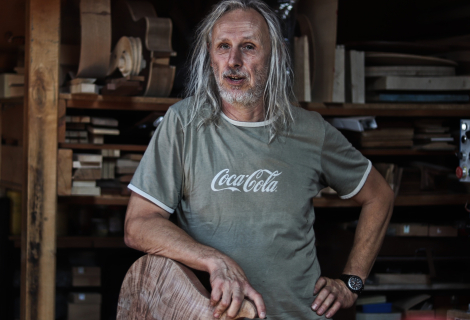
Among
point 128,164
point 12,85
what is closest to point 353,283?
point 128,164

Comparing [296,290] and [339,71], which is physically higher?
[339,71]

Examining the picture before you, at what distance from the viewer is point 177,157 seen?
183cm

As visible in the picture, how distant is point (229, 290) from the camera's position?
140 centimetres

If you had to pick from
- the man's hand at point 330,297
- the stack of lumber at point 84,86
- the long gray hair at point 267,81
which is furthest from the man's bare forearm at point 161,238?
the stack of lumber at point 84,86

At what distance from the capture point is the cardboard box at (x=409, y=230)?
130 inches

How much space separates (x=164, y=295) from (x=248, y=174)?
575 millimetres

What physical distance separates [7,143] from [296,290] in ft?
8.36

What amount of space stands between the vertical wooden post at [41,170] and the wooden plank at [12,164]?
45 centimetres

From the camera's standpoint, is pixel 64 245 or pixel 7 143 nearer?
pixel 64 245

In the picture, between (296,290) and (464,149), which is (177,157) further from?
(464,149)

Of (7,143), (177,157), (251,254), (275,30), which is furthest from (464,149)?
(7,143)

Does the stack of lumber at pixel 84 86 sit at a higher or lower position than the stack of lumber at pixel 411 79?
lower

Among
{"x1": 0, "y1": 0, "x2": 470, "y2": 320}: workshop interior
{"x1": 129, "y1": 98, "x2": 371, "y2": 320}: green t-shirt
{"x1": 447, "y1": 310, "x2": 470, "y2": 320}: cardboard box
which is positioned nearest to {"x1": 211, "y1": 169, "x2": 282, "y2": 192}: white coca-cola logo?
{"x1": 129, "y1": 98, "x2": 371, "y2": 320}: green t-shirt

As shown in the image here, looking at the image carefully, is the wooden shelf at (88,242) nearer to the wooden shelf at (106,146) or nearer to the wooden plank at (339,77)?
the wooden shelf at (106,146)
